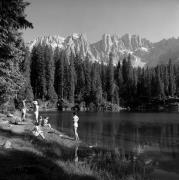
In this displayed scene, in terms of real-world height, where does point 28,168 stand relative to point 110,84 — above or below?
below

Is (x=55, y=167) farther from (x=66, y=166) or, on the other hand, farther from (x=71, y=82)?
(x=71, y=82)

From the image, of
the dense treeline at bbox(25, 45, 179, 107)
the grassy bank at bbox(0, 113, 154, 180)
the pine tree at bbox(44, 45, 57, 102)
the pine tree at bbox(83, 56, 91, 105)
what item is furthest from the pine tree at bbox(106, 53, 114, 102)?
the grassy bank at bbox(0, 113, 154, 180)

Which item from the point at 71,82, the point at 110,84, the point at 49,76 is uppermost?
the point at 49,76

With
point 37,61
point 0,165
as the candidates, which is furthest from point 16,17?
point 37,61

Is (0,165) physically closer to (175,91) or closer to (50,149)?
(50,149)

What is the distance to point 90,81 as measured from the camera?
13275 centimetres

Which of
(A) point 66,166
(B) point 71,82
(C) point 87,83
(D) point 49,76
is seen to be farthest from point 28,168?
(C) point 87,83

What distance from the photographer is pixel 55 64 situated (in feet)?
430

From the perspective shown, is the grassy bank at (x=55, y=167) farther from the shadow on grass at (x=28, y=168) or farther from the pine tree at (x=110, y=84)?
the pine tree at (x=110, y=84)

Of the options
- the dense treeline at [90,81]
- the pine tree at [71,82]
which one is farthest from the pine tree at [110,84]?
the pine tree at [71,82]

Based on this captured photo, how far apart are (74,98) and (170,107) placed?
4839 centimetres

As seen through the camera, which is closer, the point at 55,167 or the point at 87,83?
the point at 55,167

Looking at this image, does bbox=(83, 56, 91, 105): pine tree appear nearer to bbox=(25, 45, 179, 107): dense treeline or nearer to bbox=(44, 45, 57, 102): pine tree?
bbox=(25, 45, 179, 107): dense treeline

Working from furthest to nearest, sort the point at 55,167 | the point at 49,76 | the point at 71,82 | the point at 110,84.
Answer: the point at 110,84
the point at 71,82
the point at 49,76
the point at 55,167
